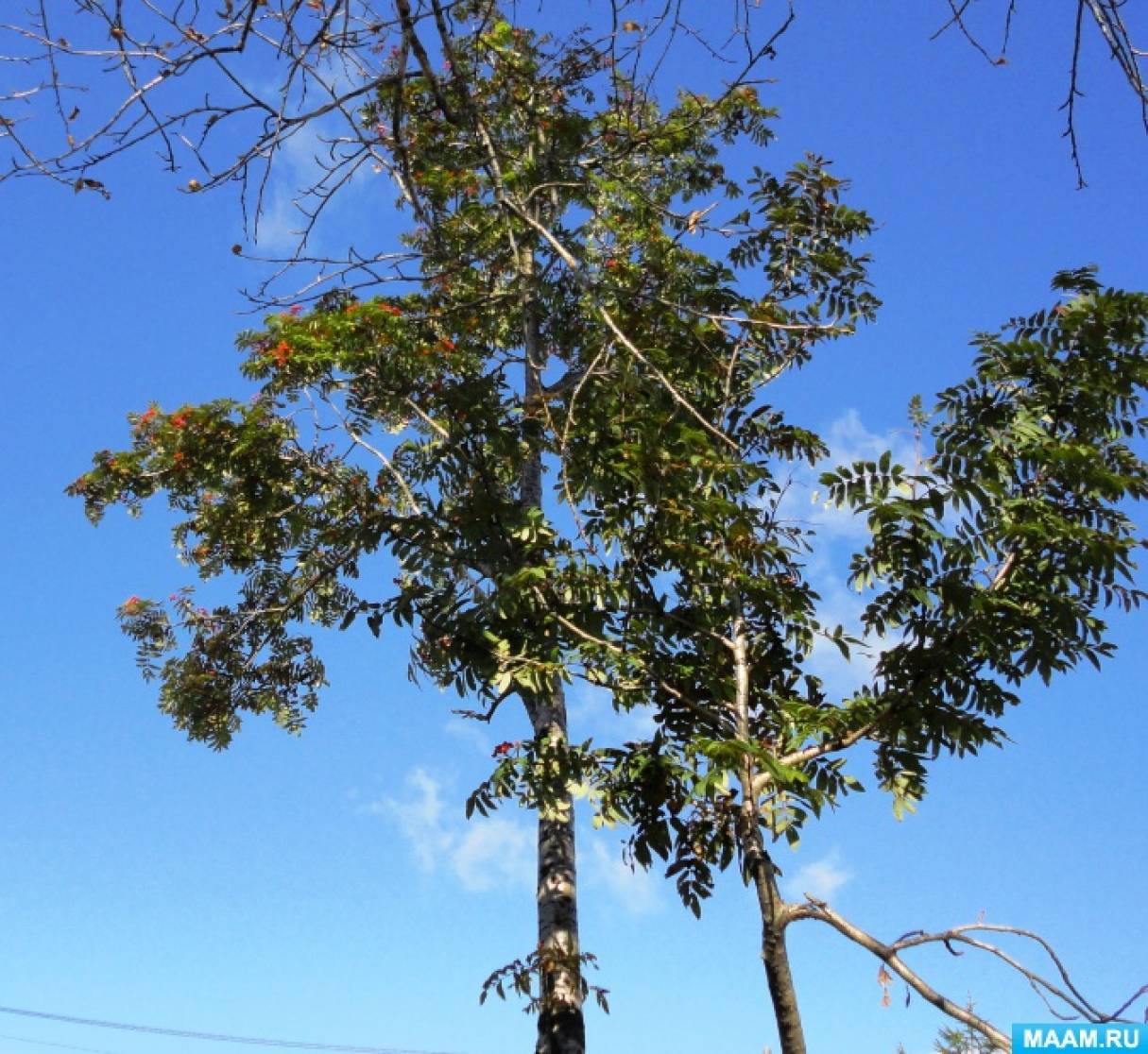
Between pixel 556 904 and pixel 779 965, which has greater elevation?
pixel 556 904

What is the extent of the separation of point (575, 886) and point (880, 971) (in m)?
2.93

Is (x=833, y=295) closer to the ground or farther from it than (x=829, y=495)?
farther from it

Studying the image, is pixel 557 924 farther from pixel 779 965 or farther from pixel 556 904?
pixel 779 965

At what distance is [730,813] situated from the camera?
6.54 m

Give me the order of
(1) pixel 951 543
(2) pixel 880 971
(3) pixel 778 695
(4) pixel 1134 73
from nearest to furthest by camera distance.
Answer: (4) pixel 1134 73
(2) pixel 880 971
(1) pixel 951 543
(3) pixel 778 695

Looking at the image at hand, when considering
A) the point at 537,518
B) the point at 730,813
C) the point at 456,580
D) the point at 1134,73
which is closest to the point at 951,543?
the point at 730,813

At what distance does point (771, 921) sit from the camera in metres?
5.96

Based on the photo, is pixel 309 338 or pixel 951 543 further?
pixel 309 338

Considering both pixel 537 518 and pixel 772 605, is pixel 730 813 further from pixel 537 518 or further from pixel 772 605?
pixel 537 518

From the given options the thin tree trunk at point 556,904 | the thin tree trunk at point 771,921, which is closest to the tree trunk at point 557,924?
the thin tree trunk at point 556,904

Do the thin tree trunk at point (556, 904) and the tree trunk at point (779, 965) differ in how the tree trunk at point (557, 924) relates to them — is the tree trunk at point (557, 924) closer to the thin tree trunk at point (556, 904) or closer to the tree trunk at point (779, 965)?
the thin tree trunk at point (556, 904)

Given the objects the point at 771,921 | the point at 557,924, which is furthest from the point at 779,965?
the point at 557,924

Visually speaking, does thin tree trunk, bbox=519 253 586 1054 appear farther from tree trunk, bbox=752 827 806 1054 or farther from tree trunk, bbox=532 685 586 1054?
tree trunk, bbox=752 827 806 1054

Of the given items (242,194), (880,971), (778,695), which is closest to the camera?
(242,194)
